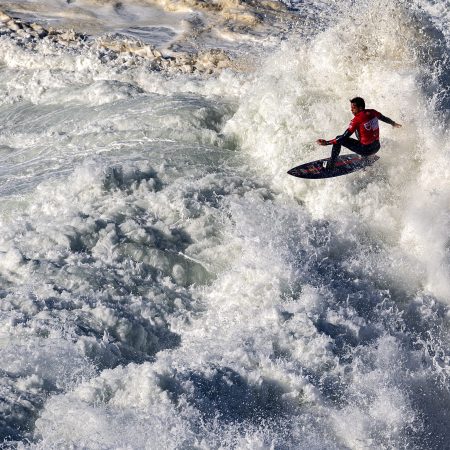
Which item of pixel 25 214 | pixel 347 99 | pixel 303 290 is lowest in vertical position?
pixel 25 214

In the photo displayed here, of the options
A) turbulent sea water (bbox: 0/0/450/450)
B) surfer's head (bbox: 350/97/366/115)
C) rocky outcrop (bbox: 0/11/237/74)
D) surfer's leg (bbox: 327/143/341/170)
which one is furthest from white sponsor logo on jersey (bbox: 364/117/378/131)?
rocky outcrop (bbox: 0/11/237/74)

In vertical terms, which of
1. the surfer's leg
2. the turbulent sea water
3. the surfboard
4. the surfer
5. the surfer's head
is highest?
the surfer's head

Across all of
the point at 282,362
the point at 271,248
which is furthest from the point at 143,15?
the point at 282,362

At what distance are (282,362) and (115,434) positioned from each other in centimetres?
176

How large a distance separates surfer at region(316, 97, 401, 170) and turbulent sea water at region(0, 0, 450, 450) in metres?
0.40

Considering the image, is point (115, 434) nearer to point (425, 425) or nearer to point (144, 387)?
point (144, 387)

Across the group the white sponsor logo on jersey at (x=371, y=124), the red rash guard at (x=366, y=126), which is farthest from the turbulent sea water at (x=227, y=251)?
the white sponsor logo on jersey at (x=371, y=124)

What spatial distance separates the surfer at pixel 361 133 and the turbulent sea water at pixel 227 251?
397mm

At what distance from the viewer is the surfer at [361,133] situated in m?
9.09

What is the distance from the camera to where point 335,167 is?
9453 millimetres

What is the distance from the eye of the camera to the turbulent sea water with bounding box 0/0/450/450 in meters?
6.45

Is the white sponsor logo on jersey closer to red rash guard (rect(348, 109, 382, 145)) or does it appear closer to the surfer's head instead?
red rash guard (rect(348, 109, 382, 145))

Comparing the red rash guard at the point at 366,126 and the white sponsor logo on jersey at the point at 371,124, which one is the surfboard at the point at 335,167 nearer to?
the red rash guard at the point at 366,126

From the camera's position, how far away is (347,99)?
10547 mm
